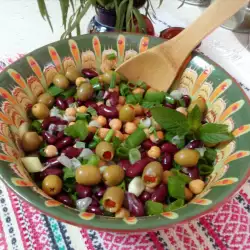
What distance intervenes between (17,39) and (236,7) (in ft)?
2.00

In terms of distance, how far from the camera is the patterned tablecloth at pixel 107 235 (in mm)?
609

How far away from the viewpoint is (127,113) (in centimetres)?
74

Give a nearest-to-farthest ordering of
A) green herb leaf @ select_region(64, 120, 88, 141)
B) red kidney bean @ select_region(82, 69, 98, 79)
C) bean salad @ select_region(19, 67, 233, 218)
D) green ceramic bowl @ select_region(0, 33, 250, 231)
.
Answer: green ceramic bowl @ select_region(0, 33, 250, 231), bean salad @ select_region(19, 67, 233, 218), green herb leaf @ select_region(64, 120, 88, 141), red kidney bean @ select_region(82, 69, 98, 79)

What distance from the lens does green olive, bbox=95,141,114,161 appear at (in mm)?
661

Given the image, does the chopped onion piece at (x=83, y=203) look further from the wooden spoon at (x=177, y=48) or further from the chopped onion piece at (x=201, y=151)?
the wooden spoon at (x=177, y=48)

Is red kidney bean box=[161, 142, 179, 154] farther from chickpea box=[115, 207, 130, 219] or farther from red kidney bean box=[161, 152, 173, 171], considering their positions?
chickpea box=[115, 207, 130, 219]

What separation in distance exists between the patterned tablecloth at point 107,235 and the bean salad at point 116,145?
63mm

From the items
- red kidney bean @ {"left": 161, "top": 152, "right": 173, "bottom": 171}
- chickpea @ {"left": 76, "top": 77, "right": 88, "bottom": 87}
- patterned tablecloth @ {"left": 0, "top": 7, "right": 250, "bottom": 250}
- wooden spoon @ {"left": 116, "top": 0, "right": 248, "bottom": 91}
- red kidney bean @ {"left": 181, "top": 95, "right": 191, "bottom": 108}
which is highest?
wooden spoon @ {"left": 116, "top": 0, "right": 248, "bottom": 91}

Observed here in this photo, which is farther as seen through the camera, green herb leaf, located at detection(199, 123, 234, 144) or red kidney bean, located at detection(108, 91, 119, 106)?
red kidney bean, located at detection(108, 91, 119, 106)

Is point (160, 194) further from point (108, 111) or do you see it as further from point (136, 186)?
point (108, 111)

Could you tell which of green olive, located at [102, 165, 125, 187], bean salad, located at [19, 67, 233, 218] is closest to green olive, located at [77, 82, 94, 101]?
bean salad, located at [19, 67, 233, 218]

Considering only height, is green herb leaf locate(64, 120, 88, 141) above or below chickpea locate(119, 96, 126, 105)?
below

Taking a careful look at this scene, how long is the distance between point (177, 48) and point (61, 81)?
256mm

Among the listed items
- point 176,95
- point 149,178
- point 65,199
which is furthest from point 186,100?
point 65,199
